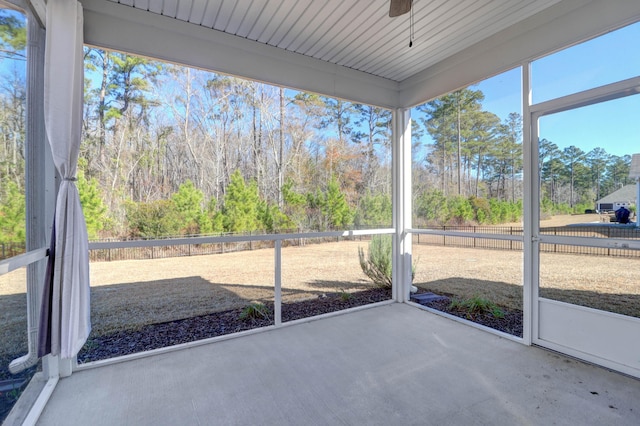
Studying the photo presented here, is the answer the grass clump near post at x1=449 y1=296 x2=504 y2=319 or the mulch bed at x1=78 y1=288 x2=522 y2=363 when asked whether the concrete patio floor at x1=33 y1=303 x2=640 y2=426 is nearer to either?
the mulch bed at x1=78 y1=288 x2=522 y2=363

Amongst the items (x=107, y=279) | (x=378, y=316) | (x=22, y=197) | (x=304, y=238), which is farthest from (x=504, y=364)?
(x=22, y=197)

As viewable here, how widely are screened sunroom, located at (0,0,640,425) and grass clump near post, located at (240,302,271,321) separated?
2 centimetres

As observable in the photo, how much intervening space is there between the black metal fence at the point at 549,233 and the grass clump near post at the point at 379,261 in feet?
2.06

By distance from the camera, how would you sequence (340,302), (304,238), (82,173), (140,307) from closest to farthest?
(82,173)
(140,307)
(304,238)
(340,302)

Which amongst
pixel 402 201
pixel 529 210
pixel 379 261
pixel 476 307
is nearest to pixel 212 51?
pixel 402 201

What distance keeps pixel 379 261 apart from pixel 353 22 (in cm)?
292

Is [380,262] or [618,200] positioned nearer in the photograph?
[618,200]

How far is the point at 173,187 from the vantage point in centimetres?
286

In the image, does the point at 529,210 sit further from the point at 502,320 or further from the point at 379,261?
the point at 379,261

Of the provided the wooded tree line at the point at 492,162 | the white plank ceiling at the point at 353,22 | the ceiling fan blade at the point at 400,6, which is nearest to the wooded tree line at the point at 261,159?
the wooded tree line at the point at 492,162

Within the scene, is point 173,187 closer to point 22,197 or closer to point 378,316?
point 22,197

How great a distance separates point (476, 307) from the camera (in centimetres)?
348

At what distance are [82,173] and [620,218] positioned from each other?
4422 millimetres

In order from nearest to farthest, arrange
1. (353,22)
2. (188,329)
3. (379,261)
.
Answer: (353,22), (188,329), (379,261)
